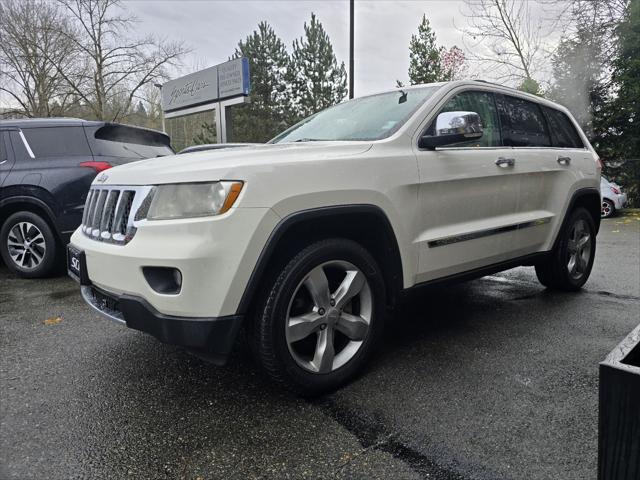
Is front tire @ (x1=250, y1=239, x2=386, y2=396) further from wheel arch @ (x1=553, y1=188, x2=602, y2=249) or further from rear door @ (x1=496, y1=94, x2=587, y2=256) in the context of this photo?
wheel arch @ (x1=553, y1=188, x2=602, y2=249)

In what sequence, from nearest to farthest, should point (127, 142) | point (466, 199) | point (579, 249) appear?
point (466, 199)
point (579, 249)
point (127, 142)

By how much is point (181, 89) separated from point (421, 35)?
19860mm

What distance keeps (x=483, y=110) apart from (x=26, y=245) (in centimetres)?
480

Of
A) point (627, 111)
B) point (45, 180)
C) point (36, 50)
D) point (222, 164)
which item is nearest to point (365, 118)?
point (222, 164)

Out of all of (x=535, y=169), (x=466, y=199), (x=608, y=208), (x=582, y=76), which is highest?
(x=582, y=76)

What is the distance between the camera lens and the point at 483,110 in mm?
3439

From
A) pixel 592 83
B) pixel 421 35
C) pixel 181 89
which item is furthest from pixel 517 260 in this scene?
pixel 421 35

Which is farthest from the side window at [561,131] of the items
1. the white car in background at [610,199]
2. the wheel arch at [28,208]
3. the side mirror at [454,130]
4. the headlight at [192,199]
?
the white car in background at [610,199]

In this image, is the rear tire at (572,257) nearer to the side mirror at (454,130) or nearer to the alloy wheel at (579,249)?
the alloy wheel at (579,249)

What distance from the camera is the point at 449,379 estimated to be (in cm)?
260

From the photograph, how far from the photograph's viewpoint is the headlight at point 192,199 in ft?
6.77

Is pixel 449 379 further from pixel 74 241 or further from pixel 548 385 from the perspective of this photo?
pixel 74 241

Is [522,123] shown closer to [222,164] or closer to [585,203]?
[585,203]

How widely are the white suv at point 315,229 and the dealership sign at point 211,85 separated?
340 inches
